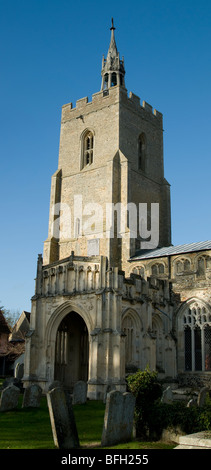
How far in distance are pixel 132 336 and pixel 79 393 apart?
6036mm

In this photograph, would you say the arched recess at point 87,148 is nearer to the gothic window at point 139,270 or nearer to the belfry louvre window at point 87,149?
the belfry louvre window at point 87,149

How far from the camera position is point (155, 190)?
131ft

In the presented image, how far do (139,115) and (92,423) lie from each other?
102 ft

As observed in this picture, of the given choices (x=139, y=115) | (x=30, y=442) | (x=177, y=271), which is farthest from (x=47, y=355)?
(x=139, y=115)

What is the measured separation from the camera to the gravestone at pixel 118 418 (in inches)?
406

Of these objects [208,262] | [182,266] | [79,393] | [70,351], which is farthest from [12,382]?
[208,262]

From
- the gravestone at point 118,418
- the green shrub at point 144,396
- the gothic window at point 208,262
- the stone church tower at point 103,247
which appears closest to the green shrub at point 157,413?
the green shrub at point 144,396

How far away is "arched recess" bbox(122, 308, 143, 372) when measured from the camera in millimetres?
22922

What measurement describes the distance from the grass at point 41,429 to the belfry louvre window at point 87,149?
25062 mm

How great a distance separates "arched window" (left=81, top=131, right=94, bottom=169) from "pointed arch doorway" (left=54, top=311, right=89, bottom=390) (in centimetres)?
1662

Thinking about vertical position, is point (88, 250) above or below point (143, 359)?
above

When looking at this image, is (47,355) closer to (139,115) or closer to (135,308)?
(135,308)

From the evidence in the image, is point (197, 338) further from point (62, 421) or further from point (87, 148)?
point (87, 148)
